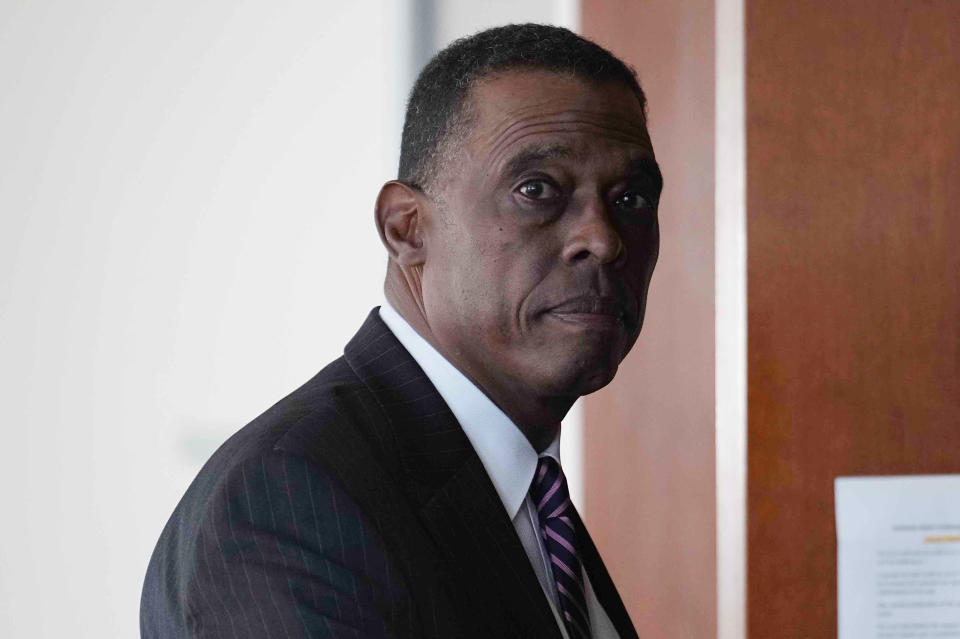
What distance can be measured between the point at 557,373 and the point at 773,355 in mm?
613

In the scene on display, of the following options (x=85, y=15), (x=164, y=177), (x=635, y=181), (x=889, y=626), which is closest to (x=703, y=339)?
(x=889, y=626)

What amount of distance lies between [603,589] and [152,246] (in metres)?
1.43

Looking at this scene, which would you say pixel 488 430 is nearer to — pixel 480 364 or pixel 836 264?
pixel 480 364

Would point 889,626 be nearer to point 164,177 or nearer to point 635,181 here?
point 635,181

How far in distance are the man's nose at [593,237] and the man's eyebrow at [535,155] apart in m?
0.05

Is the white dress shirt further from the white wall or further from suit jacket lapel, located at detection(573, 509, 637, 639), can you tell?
the white wall

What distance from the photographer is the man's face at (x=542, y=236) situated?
952 mm

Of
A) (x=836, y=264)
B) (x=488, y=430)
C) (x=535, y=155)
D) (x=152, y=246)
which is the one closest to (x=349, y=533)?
(x=488, y=430)

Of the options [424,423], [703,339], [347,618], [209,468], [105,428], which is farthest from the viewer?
[105,428]

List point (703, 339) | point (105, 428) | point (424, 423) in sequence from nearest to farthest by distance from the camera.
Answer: point (424, 423) < point (703, 339) < point (105, 428)

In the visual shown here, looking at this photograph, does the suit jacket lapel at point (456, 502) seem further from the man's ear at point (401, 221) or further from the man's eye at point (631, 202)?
Result: the man's eye at point (631, 202)

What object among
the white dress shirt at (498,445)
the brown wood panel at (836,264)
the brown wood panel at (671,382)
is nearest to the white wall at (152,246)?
the brown wood panel at (671,382)

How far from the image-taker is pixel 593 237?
36.9 inches

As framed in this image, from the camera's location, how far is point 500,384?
100 cm
